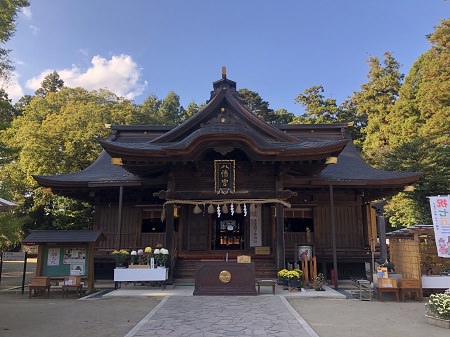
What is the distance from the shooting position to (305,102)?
162ft

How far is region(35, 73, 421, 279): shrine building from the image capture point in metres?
12.8

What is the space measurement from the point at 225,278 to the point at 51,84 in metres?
57.5

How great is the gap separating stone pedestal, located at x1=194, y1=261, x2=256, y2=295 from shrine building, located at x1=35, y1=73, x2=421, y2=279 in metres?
2.11

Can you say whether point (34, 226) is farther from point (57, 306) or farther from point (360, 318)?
point (360, 318)

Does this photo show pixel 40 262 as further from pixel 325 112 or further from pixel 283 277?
pixel 325 112

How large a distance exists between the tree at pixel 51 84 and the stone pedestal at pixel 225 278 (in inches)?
2194

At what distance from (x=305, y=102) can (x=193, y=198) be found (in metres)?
39.3

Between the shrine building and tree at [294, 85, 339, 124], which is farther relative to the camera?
tree at [294, 85, 339, 124]

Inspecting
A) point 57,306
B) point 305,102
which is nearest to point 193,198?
point 57,306

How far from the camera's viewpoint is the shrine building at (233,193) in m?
12.8

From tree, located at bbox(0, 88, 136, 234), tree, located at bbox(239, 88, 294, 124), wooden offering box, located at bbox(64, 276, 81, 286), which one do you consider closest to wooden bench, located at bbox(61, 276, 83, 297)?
wooden offering box, located at bbox(64, 276, 81, 286)

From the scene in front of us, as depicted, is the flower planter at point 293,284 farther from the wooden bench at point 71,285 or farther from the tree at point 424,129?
the tree at point 424,129

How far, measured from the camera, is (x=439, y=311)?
727 centimetres

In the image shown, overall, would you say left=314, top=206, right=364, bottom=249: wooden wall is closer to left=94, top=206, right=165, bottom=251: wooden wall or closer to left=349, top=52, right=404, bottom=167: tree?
left=94, top=206, right=165, bottom=251: wooden wall
